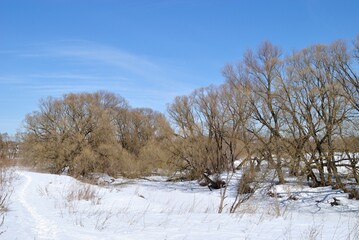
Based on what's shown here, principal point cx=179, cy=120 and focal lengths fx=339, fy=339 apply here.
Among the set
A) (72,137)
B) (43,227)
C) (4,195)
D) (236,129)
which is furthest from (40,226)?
(72,137)

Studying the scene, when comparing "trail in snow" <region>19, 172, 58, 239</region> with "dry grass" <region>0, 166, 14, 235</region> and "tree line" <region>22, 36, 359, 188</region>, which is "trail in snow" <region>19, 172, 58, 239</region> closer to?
"dry grass" <region>0, 166, 14, 235</region>

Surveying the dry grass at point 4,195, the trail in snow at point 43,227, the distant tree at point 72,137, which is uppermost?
the distant tree at point 72,137

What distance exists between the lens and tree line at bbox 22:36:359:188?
22766 mm

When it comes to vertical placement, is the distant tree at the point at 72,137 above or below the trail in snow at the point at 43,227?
above

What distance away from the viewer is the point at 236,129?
32.5 metres

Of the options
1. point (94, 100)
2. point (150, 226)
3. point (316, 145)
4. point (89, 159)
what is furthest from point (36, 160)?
point (150, 226)

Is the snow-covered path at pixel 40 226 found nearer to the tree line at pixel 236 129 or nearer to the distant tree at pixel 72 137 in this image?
the tree line at pixel 236 129

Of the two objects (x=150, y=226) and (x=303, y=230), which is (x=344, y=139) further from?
(x=150, y=226)

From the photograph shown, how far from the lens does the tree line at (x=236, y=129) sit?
896 inches

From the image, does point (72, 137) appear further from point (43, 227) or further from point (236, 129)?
point (43, 227)

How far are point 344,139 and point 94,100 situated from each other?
102 feet

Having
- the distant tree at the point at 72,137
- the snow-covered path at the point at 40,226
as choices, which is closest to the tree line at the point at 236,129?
the distant tree at the point at 72,137

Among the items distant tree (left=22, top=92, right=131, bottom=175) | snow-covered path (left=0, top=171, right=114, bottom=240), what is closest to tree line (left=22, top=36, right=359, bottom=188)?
distant tree (left=22, top=92, right=131, bottom=175)

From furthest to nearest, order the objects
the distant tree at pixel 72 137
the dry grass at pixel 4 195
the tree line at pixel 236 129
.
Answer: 1. the distant tree at pixel 72 137
2. the tree line at pixel 236 129
3. the dry grass at pixel 4 195
